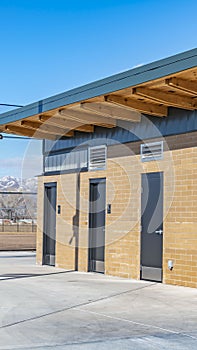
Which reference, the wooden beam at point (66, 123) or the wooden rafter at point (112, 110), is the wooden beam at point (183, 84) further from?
the wooden beam at point (66, 123)

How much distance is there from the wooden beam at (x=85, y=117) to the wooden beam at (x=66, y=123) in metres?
0.44

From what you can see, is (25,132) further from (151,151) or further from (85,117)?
(151,151)

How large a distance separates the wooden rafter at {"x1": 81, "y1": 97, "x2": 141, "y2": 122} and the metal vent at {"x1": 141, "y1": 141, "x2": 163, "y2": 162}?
25.1 inches

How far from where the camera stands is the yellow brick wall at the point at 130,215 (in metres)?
10.3

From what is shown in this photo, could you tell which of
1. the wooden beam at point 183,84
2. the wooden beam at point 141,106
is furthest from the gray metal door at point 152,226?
the wooden beam at point 183,84

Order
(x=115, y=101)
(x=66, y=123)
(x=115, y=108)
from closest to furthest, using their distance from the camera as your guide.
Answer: (x=115, y=101)
(x=115, y=108)
(x=66, y=123)

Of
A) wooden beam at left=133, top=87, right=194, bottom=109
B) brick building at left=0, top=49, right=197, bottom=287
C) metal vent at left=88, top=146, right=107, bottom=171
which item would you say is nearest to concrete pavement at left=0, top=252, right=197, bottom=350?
brick building at left=0, top=49, right=197, bottom=287

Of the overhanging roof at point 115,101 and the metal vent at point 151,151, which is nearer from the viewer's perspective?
the overhanging roof at point 115,101

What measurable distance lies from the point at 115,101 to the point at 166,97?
938mm

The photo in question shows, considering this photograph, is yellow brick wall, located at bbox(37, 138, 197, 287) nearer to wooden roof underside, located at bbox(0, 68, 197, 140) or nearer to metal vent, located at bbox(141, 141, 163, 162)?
metal vent, located at bbox(141, 141, 163, 162)

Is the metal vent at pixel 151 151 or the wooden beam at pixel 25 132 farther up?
the wooden beam at pixel 25 132

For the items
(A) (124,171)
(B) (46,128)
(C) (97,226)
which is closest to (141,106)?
(A) (124,171)

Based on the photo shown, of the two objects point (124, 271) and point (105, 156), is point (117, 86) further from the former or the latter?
point (124, 271)

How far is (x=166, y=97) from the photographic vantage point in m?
9.69
